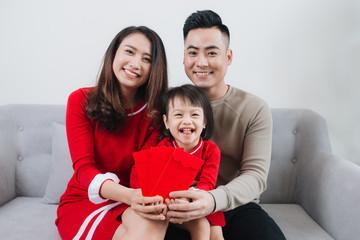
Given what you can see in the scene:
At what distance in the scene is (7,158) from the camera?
1.78 m

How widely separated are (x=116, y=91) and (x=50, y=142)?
68 centimetres

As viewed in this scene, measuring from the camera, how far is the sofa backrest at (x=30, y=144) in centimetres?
186

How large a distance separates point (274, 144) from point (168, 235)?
3.03ft

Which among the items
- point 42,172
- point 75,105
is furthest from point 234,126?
point 42,172

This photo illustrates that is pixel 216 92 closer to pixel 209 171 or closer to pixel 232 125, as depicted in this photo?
pixel 232 125

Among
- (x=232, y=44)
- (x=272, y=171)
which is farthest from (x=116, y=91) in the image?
(x=272, y=171)

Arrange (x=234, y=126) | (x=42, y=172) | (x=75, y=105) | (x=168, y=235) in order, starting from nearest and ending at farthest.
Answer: (x=168, y=235)
(x=75, y=105)
(x=234, y=126)
(x=42, y=172)

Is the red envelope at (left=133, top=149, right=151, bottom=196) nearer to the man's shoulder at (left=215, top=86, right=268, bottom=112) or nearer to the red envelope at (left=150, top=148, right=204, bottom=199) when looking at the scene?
the red envelope at (left=150, top=148, right=204, bottom=199)

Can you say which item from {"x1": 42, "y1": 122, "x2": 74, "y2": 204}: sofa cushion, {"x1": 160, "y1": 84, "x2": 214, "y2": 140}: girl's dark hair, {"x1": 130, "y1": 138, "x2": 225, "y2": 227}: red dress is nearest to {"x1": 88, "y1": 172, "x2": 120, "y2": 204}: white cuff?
{"x1": 130, "y1": 138, "x2": 225, "y2": 227}: red dress

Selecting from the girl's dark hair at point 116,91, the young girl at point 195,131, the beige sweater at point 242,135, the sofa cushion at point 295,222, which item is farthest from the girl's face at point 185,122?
the sofa cushion at point 295,222

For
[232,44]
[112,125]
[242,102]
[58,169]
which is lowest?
[58,169]

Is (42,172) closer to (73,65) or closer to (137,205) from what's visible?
(73,65)

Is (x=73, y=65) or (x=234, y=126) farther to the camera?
(x=73, y=65)

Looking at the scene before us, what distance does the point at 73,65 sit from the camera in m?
2.12
